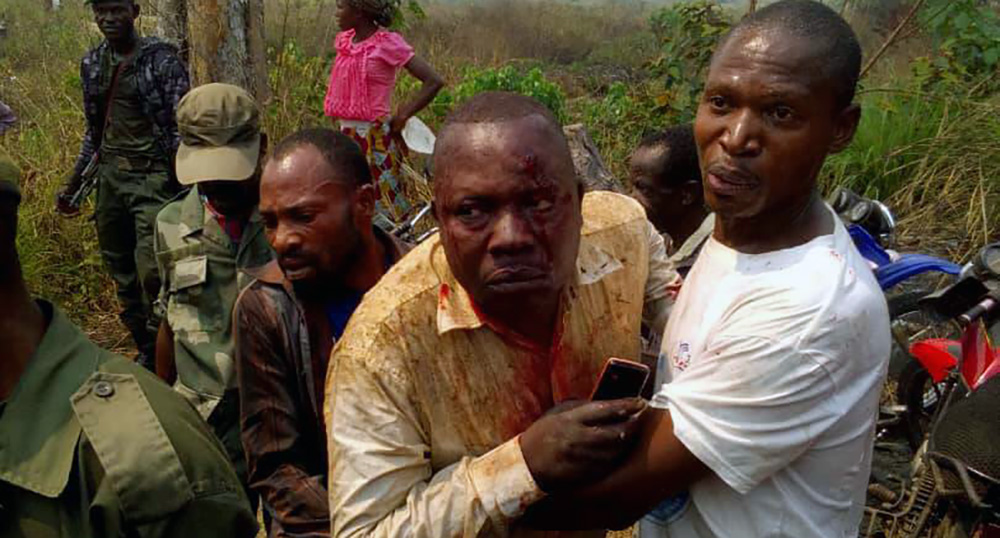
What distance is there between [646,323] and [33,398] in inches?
44.9

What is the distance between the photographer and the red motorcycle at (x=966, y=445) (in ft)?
7.86

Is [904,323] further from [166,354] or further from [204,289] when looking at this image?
[166,354]

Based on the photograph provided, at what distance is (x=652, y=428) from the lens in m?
1.38

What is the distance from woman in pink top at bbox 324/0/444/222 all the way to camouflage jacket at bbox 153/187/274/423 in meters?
2.66

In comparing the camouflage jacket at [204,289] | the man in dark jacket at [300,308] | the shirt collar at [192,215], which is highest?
the man in dark jacket at [300,308]

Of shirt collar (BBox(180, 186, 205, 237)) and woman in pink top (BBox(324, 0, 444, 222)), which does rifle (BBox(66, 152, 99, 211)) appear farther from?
shirt collar (BBox(180, 186, 205, 237))

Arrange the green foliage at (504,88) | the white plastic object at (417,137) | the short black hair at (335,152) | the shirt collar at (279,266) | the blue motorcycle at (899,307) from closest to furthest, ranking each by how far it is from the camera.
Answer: the shirt collar at (279,266) → the short black hair at (335,152) → the blue motorcycle at (899,307) → the white plastic object at (417,137) → the green foliage at (504,88)

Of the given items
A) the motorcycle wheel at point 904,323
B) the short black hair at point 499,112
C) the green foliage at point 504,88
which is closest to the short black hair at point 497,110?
the short black hair at point 499,112

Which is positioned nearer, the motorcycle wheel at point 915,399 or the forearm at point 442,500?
the forearm at point 442,500

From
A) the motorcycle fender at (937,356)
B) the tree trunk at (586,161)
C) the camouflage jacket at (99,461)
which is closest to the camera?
the camouflage jacket at (99,461)

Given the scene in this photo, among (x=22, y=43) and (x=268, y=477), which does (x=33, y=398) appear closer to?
(x=268, y=477)

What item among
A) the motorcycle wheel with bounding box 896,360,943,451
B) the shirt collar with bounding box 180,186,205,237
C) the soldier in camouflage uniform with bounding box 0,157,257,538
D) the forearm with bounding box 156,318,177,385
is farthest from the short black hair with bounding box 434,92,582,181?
the motorcycle wheel with bounding box 896,360,943,451

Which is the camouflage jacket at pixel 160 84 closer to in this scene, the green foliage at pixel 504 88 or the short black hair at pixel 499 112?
the green foliage at pixel 504 88

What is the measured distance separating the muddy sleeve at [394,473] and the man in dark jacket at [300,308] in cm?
51
